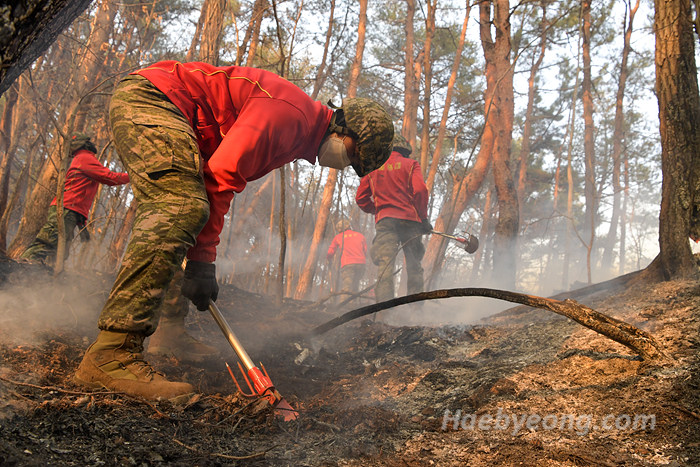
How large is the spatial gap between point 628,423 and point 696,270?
189 centimetres

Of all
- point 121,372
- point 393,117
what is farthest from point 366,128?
point 393,117

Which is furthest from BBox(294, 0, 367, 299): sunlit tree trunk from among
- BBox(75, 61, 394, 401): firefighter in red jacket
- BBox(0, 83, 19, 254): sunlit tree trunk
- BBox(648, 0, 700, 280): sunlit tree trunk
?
BBox(75, 61, 394, 401): firefighter in red jacket

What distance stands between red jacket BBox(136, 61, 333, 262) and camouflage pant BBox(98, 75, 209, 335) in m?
0.11

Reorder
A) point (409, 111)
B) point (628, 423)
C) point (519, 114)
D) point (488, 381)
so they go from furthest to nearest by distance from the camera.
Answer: point (519, 114) < point (409, 111) < point (488, 381) < point (628, 423)

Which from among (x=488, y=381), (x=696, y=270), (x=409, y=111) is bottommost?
(x=488, y=381)

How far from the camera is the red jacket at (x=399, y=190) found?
17.7ft

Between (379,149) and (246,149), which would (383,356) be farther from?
(246,149)

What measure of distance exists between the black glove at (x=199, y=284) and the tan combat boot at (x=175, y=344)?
1.82ft

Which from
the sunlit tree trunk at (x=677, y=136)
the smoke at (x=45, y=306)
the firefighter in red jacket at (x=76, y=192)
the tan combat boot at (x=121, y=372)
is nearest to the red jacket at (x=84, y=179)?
the firefighter in red jacket at (x=76, y=192)

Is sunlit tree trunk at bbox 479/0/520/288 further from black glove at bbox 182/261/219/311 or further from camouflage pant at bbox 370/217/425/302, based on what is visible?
black glove at bbox 182/261/219/311

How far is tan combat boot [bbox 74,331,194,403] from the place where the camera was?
5.18 ft

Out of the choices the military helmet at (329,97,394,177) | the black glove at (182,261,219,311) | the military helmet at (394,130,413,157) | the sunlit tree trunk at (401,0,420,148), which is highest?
the sunlit tree trunk at (401,0,420,148)

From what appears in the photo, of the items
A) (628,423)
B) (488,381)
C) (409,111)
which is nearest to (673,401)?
(628,423)

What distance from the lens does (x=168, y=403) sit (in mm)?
1571
